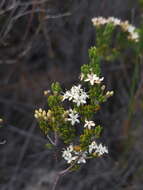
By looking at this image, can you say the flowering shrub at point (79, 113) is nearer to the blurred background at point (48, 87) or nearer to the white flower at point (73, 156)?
the white flower at point (73, 156)

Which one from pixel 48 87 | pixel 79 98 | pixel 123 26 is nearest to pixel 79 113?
pixel 79 98

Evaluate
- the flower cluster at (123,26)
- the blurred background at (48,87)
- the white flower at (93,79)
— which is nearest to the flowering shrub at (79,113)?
the white flower at (93,79)

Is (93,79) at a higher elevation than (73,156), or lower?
higher

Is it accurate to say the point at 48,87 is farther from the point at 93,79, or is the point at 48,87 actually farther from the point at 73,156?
the point at 93,79

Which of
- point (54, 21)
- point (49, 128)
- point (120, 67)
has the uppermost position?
point (54, 21)

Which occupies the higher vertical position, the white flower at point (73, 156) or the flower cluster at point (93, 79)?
the flower cluster at point (93, 79)

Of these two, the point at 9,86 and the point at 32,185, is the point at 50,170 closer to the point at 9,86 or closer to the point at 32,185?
the point at 32,185

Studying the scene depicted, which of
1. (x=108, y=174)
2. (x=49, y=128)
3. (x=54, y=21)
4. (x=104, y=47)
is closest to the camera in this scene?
(x=49, y=128)

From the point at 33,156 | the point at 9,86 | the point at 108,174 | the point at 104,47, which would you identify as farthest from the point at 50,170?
the point at 104,47
